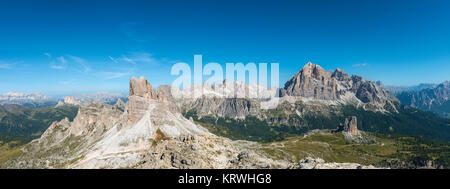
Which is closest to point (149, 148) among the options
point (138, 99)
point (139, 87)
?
point (138, 99)

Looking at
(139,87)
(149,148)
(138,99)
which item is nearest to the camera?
(149,148)

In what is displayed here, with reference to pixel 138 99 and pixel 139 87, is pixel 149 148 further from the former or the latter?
pixel 139 87

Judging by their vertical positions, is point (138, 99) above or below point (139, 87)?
below

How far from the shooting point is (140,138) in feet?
538

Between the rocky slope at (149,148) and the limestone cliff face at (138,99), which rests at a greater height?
the limestone cliff face at (138,99)

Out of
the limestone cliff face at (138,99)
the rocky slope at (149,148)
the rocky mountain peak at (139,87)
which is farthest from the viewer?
the rocky mountain peak at (139,87)

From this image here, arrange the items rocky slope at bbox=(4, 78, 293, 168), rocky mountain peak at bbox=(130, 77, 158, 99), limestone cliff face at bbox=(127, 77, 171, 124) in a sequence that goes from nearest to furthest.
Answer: rocky slope at bbox=(4, 78, 293, 168), limestone cliff face at bbox=(127, 77, 171, 124), rocky mountain peak at bbox=(130, 77, 158, 99)

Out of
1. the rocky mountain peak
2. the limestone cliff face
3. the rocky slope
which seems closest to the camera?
the rocky slope

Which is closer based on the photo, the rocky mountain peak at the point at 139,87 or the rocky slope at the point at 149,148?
the rocky slope at the point at 149,148

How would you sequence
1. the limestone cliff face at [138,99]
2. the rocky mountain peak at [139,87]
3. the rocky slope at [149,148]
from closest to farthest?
1. the rocky slope at [149,148]
2. the limestone cliff face at [138,99]
3. the rocky mountain peak at [139,87]

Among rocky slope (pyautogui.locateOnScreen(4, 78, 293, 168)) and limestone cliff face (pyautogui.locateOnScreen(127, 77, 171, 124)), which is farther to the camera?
limestone cliff face (pyautogui.locateOnScreen(127, 77, 171, 124))
